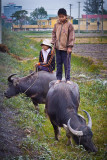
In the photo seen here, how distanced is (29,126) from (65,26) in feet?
6.67

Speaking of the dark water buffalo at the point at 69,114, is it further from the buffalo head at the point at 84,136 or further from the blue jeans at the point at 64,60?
the blue jeans at the point at 64,60

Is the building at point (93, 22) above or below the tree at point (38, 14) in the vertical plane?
below

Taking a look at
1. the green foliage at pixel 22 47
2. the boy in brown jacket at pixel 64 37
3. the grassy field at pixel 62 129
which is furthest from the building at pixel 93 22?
the green foliage at pixel 22 47

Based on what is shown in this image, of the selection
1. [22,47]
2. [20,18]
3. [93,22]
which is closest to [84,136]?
[93,22]

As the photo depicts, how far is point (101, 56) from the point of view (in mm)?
11148

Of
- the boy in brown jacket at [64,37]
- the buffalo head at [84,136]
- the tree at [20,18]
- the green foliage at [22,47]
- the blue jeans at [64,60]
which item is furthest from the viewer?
the green foliage at [22,47]

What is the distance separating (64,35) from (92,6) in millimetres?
2952

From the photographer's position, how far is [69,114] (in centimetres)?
390

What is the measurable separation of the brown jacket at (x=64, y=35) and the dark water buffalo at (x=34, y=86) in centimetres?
142

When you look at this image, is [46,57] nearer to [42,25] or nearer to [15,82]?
[15,82]

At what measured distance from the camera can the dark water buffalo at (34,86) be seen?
5918 millimetres

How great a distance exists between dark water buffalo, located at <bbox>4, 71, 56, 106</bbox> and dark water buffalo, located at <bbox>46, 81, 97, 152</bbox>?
1.20m

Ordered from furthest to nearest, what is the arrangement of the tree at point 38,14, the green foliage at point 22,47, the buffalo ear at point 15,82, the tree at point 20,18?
the green foliage at point 22,47
the tree at point 20,18
the tree at point 38,14
the buffalo ear at point 15,82

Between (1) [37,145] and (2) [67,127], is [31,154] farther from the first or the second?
(2) [67,127]
